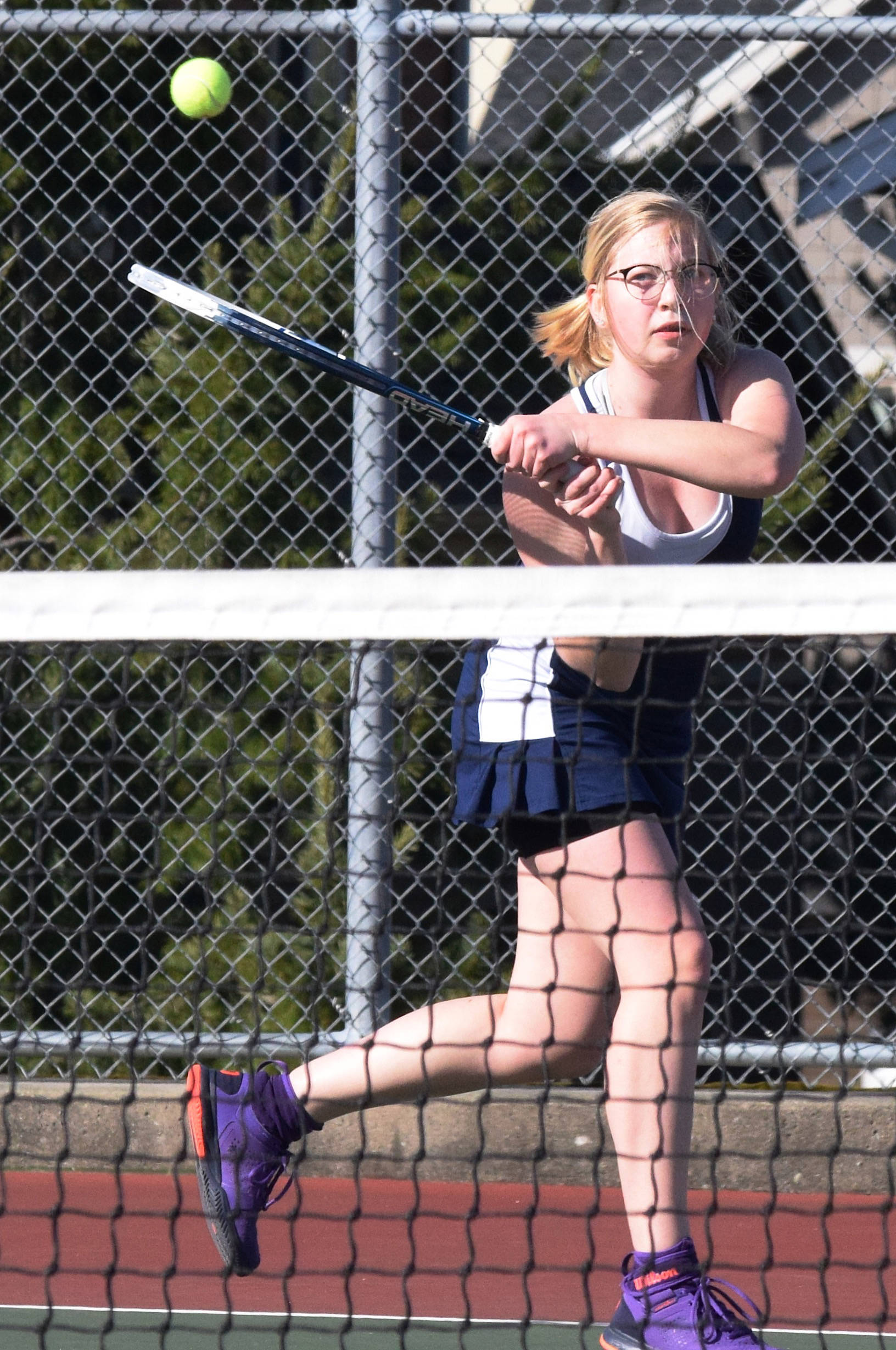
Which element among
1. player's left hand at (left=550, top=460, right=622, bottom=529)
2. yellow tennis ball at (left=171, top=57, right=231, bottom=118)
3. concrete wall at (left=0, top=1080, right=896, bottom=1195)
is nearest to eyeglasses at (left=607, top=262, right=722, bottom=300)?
player's left hand at (left=550, top=460, right=622, bottom=529)

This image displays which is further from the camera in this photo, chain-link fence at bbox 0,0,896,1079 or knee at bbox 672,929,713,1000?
chain-link fence at bbox 0,0,896,1079

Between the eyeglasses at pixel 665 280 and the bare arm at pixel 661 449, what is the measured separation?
191 mm

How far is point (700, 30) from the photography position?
3619 mm

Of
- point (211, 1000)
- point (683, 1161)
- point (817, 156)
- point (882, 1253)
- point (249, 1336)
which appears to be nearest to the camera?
point (683, 1161)

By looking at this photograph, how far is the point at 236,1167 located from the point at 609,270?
1.47 m

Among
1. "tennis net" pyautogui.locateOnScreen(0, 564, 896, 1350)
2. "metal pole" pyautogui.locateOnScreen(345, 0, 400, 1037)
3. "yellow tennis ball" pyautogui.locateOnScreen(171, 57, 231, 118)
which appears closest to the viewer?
"tennis net" pyautogui.locateOnScreen(0, 564, 896, 1350)

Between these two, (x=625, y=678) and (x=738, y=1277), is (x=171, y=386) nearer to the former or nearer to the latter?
(x=625, y=678)

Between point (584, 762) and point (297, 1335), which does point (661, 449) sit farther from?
point (297, 1335)

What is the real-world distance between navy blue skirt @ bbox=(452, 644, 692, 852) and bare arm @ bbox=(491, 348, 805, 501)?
29 cm

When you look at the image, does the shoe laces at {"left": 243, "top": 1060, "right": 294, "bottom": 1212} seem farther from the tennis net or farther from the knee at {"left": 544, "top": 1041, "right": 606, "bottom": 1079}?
the knee at {"left": 544, "top": 1041, "right": 606, "bottom": 1079}

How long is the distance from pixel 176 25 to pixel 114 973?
89.0 inches

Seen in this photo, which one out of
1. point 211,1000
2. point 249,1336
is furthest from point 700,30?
point 249,1336

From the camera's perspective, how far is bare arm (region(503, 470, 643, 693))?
2.27 meters

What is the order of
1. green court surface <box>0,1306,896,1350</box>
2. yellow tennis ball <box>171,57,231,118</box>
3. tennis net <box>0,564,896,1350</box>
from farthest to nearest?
yellow tennis ball <box>171,57,231,118</box> → tennis net <box>0,564,896,1350</box> → green court surface <box>0,1306,896,1350</box>
